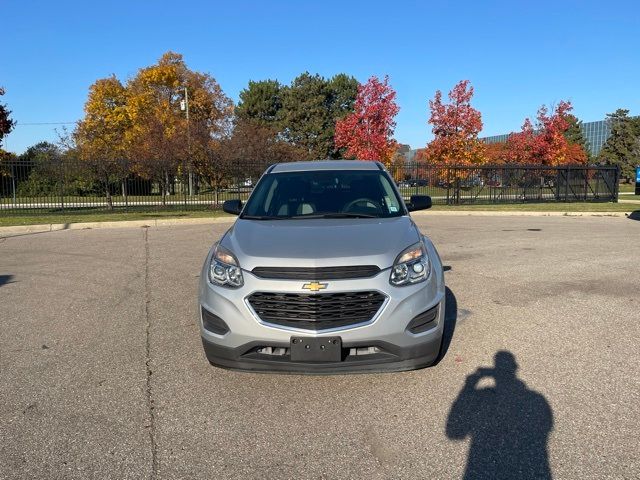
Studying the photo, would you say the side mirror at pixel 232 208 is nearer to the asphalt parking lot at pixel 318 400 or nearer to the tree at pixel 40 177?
the asphalt parking lot at pixel 318 400

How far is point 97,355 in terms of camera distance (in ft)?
15.0

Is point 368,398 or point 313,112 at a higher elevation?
point 313,112

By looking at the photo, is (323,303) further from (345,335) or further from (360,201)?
(360,201)

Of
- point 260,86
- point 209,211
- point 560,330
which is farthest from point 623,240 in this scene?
point 260,86

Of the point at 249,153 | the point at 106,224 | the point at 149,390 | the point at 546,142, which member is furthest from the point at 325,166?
the point at 546,142

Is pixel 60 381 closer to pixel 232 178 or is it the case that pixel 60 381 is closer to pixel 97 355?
pixel 97 355

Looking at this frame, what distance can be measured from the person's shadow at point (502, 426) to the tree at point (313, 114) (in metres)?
55.7

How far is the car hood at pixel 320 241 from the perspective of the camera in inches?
139

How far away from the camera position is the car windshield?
15.7 ft

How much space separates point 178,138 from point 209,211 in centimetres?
523

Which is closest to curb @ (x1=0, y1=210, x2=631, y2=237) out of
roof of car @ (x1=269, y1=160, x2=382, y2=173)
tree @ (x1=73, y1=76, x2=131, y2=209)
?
roof of car @ (x1=269, y1=160, x2=382, y2=173)

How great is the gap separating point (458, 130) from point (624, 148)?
52.1 meters

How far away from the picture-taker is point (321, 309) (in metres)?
3.42

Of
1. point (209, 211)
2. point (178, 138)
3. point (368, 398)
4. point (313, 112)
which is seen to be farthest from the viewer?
point (313, 112)
